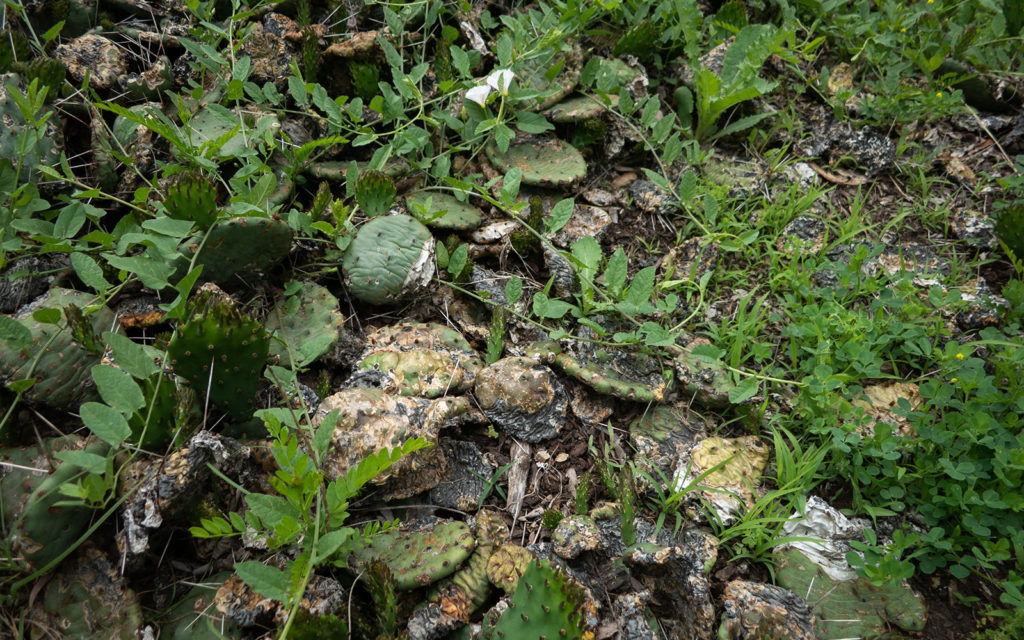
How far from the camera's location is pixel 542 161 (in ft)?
8.40

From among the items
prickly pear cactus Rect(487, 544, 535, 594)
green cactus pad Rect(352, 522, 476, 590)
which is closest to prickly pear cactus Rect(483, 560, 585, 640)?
prickly pear cactus Rect(487, 544, 535, 594)

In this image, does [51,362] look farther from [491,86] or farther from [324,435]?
[491,86]

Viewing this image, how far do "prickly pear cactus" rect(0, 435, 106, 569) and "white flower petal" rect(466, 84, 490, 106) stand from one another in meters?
1.74

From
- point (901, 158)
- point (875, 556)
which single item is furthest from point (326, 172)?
point (901, 158)

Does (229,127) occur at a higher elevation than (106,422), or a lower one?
higher

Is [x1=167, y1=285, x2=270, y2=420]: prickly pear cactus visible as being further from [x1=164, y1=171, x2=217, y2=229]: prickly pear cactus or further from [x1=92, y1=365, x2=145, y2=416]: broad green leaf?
[x1=164, y1=171, x2=217, y2=229]: prickly pear cactus

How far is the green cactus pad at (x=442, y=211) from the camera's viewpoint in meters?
2.20

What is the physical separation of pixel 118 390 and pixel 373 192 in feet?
3.44

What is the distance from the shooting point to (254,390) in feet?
5.60

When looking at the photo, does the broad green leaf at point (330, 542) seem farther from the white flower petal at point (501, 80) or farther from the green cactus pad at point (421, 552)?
the white flower petal at point (501, 80)

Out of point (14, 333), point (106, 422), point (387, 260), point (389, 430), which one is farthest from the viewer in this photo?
point (387, 260)

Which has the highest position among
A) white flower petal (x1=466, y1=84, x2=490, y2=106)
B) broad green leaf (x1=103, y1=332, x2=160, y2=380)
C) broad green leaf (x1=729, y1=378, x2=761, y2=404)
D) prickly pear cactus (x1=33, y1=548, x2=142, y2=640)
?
white flower petal (x1=466, y1=84, x2=490, y2=106)

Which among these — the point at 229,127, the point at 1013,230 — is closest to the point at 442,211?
the point at 229,127

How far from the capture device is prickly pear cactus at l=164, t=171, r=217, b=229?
5.75 feet
